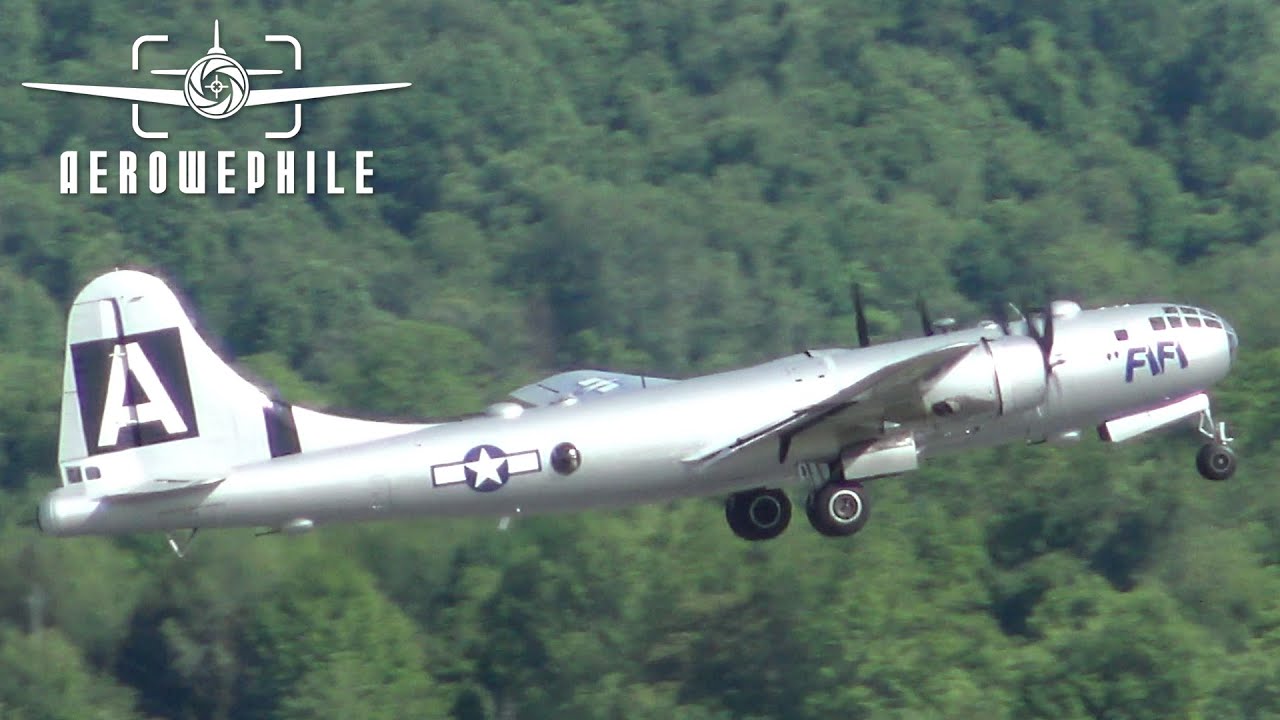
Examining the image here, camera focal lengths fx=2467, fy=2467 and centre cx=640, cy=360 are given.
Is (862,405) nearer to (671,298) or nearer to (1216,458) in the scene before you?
(1216,458)

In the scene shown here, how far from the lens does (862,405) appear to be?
38.3 m

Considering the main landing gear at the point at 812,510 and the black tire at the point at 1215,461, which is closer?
the main landing gear at the point at 812,510

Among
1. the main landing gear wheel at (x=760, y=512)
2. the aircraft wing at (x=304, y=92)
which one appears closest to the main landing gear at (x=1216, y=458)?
the main landing gear wheel at (x=760, y=512)

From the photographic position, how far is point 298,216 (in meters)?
141

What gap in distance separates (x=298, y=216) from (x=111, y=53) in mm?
22679

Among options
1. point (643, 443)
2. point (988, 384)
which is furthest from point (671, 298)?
point (643, 443)

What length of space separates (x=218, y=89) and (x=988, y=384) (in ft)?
388

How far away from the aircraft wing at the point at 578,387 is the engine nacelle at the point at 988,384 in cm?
433

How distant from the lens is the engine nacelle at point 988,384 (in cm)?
3809

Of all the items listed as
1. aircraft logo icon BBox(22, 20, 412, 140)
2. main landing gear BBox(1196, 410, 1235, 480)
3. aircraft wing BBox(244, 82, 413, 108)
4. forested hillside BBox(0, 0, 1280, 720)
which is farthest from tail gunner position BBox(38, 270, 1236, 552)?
aircraft logo icon BBox(22, 20, 412, 140)

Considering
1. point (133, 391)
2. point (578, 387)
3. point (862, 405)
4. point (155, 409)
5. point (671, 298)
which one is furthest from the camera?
point (671, 298)

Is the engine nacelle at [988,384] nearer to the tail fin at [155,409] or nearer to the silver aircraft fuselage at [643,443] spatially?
the silver aircraft fuselage at [643,443]

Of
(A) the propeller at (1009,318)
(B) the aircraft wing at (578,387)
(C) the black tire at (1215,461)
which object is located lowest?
(C) the black tire at (1215,461)

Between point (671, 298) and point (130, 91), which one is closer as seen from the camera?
point (671, 298)
